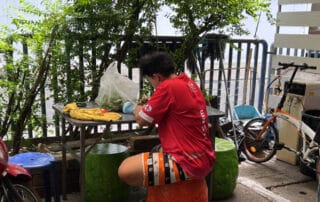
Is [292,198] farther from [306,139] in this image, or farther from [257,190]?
[306,139]

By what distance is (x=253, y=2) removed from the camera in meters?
4.13

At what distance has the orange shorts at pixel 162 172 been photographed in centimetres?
254

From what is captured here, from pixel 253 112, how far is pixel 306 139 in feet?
4.53

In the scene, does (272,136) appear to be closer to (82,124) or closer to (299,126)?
(299,126)

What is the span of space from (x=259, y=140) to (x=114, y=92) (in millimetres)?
2453

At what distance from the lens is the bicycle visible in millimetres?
4160

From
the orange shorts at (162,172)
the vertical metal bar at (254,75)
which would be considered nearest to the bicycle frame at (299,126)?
the vertical metal bar at (254,75)

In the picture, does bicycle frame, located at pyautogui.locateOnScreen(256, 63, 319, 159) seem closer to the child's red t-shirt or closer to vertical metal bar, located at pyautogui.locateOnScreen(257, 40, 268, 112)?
vertical metal bar, located at pyautogui.locateOnScreen(257, 40, 268, 112)

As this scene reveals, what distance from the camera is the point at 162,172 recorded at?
2541 mm

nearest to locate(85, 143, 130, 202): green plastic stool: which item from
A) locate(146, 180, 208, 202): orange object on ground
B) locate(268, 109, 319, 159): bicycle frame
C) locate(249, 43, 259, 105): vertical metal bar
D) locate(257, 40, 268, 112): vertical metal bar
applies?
locate(146, 180, 208, 202): orange object on ground

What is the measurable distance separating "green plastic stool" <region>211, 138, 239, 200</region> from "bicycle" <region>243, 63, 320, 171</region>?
1037 millimetres

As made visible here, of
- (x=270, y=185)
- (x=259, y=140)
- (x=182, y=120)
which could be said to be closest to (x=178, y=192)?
(x=182, y=120)

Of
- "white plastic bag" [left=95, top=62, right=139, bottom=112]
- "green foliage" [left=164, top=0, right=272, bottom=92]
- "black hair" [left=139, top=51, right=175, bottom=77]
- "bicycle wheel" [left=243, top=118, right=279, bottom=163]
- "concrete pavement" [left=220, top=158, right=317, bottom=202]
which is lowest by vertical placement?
"concrete pavement" [left=220, top=158, right=317, bottom=202]

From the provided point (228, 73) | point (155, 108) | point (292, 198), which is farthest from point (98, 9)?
point (292, 198)
